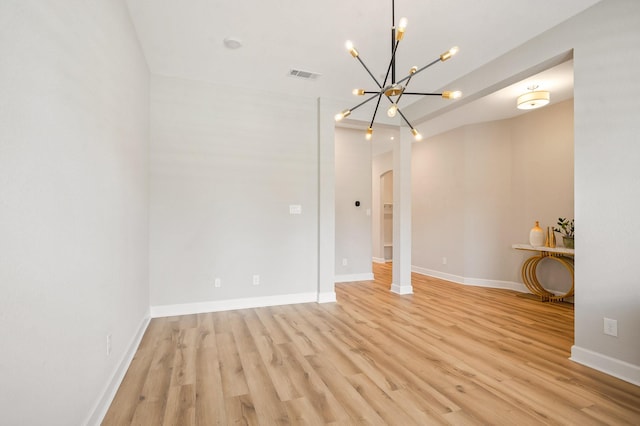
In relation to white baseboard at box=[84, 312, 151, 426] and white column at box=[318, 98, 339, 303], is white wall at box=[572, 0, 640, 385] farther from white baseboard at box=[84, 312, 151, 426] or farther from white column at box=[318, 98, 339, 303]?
white baseboard at box=[84, 312, 151, 426]

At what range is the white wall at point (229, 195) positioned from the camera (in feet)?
12.5

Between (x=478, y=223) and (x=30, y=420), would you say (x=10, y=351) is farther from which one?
(x=478, y=223)

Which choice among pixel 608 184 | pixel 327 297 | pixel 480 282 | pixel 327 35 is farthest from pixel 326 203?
pixel 480 282

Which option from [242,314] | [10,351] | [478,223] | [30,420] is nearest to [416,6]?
[10,351]

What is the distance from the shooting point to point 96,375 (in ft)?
5.90

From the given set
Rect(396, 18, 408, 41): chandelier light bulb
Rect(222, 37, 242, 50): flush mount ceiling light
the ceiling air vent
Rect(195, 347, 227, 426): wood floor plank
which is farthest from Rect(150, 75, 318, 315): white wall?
Rect(396, 18, 408, 41): chandelier light bulb

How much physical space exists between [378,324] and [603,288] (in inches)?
80.1

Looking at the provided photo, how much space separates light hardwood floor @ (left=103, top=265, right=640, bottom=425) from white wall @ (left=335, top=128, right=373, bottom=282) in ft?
7.51

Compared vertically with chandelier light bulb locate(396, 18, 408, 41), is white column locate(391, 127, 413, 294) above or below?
below

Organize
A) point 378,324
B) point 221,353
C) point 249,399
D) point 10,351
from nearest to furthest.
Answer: point 10,351
point 249,399
point 221,353
point 378,324

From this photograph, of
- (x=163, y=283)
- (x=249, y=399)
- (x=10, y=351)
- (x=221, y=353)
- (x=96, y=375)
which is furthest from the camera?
(x=163, y=283)

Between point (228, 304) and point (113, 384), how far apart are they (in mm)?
1981

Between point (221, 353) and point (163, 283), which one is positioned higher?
point (163, 283)

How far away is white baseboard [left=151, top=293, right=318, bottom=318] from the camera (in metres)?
3.79
